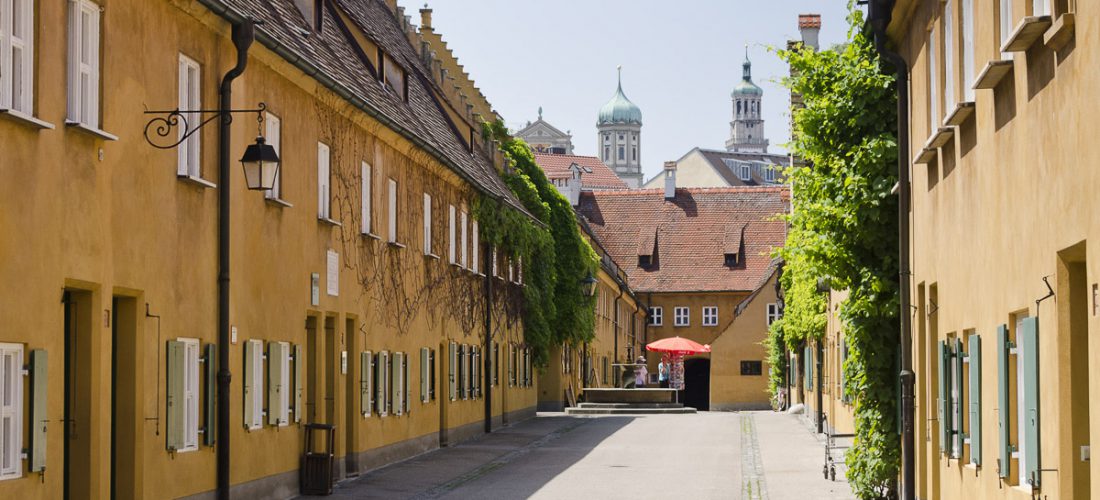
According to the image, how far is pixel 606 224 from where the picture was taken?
91750 mm

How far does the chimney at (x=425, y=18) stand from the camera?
162 ft

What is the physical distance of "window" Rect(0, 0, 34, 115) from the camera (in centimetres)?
1286

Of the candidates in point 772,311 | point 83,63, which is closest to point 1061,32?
point 83,63

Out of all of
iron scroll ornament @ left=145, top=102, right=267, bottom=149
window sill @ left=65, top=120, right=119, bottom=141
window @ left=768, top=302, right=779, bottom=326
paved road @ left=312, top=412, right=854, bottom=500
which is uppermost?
iron scroll ornament @ left=145, top=102, right=267, bottom=149

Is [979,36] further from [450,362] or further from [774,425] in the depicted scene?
[774,425]

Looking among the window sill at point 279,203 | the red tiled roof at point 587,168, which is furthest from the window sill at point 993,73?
the red tiled roof at point 587,168

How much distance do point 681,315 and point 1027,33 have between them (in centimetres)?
7804

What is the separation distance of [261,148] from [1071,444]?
9.45 meters

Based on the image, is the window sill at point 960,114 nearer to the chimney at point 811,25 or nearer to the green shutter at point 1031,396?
the green shutter at point 1031,396

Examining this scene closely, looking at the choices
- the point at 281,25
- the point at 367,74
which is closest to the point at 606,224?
the point at 367,74

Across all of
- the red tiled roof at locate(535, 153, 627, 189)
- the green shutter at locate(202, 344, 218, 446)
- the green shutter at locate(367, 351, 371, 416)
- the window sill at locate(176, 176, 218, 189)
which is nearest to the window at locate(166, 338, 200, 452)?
the green shutter at locate(202, 344, 218, 446)

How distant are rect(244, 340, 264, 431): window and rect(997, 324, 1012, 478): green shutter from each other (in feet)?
32.9

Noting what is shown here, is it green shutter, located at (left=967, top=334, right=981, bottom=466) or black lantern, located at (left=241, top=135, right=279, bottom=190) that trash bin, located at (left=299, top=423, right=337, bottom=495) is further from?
green shutter, located at (left=967, top=334, right=981, bottom=466)

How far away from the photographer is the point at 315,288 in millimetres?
23703
